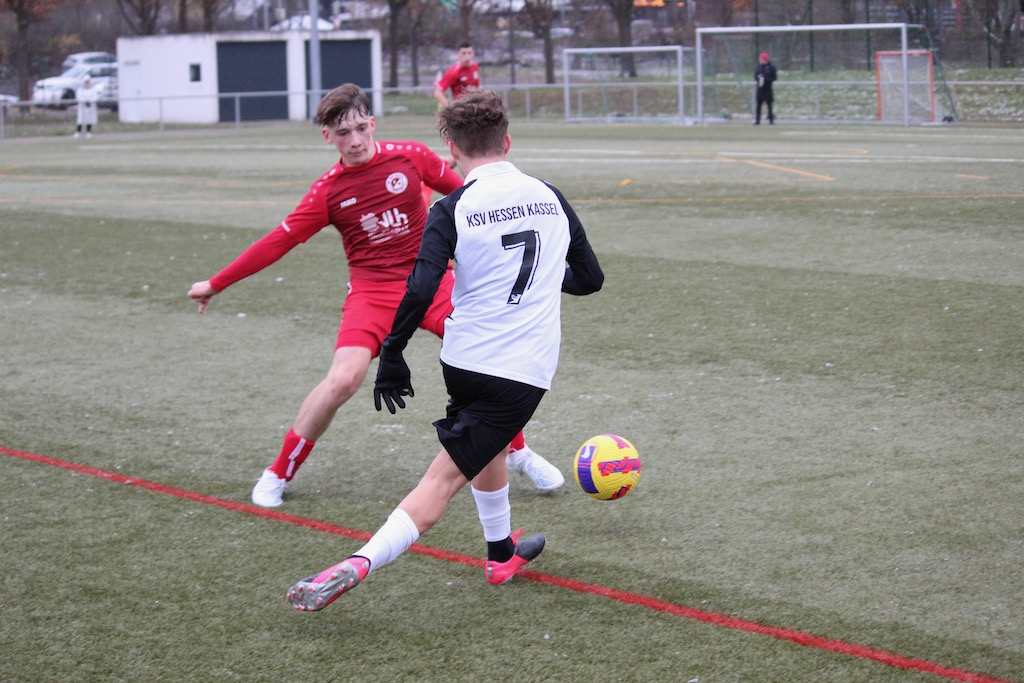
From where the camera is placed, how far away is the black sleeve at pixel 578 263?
3.91 metres

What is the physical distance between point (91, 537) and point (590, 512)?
214 cm

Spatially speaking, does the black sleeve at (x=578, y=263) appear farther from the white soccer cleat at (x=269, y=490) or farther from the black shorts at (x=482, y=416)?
the white soccer cleat at (x=269, y=490)

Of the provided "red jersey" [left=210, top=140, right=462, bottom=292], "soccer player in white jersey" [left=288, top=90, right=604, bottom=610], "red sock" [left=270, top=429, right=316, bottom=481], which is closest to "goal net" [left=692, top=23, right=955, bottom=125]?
"red jersey" [left=210, top=140, right=462, bottom=292]

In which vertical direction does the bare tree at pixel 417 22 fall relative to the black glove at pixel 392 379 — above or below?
above

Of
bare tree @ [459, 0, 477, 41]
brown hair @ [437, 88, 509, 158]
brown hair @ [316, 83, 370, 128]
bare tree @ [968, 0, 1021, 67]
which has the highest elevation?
bare tree @ [459, 0, 477, 41]

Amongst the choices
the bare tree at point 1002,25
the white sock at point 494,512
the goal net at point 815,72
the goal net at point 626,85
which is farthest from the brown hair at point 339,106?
the goal net at point 626,85

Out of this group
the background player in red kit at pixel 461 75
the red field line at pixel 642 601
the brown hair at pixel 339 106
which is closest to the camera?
the red field line at pixel 642 601

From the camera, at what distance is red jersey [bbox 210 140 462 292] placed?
17.0 feet

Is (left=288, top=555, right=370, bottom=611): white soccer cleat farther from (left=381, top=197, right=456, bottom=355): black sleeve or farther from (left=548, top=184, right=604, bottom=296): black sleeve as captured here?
(left=548, top=184, right=604, bottom=296): black sleeve

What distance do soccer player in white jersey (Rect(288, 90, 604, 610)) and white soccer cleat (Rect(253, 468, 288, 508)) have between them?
1479 millimetres

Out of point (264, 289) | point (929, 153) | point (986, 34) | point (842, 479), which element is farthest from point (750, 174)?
point (986, 34)

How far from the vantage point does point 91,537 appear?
476 cm

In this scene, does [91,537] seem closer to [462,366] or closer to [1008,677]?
[462,366]

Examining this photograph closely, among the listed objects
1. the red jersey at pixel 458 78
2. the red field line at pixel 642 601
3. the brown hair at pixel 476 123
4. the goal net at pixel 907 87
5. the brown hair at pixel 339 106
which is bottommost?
the red field line at pixel 642 601
